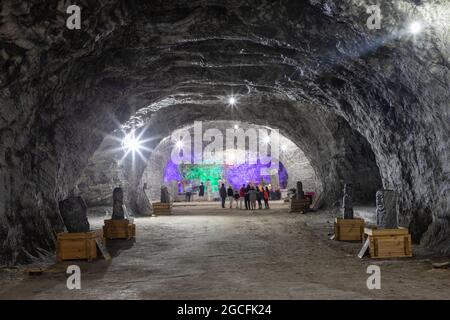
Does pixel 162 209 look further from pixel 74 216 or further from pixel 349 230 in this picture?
pixel 74 216

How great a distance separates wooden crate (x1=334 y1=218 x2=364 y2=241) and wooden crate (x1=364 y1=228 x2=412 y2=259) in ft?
7.61

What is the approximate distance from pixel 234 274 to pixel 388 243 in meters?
2.92

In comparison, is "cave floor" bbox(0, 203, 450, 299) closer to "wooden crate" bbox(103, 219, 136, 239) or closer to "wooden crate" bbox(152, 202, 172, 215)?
"wooden crate" bbox(103, 219, 136, 239)

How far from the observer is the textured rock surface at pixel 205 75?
6938mm

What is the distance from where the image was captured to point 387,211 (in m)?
7.62

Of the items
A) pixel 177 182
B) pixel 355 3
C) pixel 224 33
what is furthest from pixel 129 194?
pixel 177 182

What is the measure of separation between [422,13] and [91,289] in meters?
6.47

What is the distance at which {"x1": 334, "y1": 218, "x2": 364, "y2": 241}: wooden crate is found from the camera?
31.6 feet

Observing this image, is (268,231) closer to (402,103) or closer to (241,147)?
(402,103)

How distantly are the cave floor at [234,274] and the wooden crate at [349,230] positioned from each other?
430mm

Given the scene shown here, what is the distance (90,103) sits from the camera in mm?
10414
